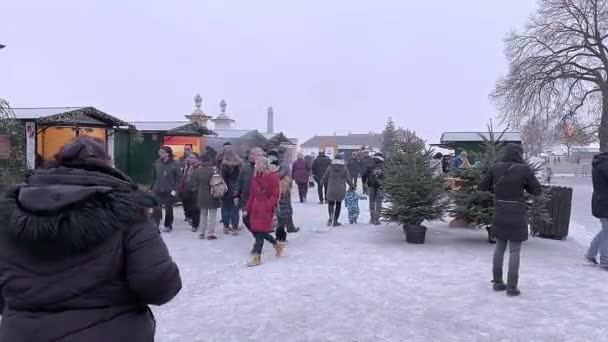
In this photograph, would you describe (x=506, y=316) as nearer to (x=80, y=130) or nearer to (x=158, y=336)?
(x=158, y=336)

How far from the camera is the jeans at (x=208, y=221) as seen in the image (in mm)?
10578

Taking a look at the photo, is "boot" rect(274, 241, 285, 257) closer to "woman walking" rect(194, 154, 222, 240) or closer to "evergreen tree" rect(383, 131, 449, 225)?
"woman walking" rect(194, 154, 222, 240)

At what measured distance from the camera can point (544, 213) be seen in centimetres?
986

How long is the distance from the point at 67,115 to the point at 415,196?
886cm

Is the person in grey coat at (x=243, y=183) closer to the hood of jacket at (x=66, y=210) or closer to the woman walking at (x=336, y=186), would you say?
the woman walking at (x=336, y=186)

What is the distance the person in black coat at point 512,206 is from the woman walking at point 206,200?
552 centimetres

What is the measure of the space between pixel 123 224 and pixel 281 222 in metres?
7.00

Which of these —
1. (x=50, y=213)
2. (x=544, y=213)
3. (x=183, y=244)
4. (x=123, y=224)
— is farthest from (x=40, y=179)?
(x=544, y=213)

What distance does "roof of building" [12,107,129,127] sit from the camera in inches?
528

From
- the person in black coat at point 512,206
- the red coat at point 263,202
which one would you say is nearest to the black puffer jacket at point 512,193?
the person in black coat at point 512,206

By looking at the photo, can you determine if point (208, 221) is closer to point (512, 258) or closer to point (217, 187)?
point (217, 187)

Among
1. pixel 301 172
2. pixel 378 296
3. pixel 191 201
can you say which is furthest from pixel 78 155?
pixel 301 172

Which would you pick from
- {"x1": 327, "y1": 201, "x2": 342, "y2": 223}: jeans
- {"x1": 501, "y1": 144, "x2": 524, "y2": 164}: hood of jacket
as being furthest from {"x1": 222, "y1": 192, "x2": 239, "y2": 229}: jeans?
{"x1": 501, "y1": 144, "x2": 524, "y2": 164}: hood of jacket

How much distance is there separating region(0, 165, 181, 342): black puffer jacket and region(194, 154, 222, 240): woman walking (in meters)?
8.15
